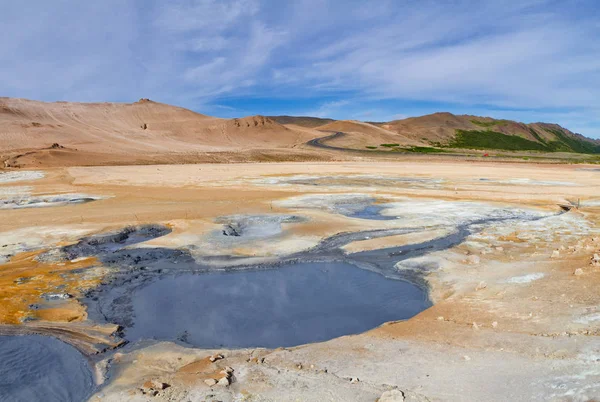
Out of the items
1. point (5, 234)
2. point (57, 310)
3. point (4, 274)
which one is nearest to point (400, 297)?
point (57, 310)

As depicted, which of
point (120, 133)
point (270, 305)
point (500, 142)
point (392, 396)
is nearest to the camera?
point (392, 396)

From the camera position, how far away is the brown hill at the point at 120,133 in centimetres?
5078

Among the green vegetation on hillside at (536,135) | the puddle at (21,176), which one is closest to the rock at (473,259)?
the puddle at (21,176)

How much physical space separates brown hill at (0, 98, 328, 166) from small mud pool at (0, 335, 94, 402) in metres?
41.5

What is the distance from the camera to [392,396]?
4.98 m

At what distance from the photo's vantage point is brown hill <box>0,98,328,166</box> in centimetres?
5078

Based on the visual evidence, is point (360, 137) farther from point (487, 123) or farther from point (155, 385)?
point (155, 385)

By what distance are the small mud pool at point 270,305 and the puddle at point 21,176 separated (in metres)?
27.3

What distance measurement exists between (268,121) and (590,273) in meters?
93.4

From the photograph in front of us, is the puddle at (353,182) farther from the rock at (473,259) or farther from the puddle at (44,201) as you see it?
the rock at (473,259)

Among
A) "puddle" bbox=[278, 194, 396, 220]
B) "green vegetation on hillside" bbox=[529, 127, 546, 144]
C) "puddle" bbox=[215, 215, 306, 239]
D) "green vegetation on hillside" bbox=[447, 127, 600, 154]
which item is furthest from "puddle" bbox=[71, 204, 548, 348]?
"green vegetation on hillside" bbox=[529, 127, 546, 144]

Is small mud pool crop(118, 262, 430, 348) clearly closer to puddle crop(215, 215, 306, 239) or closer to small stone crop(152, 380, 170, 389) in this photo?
small stone crop(152, 380, 170, 389)

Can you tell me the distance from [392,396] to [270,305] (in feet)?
12.6

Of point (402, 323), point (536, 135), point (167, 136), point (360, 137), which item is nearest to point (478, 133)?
point (536, 135)
